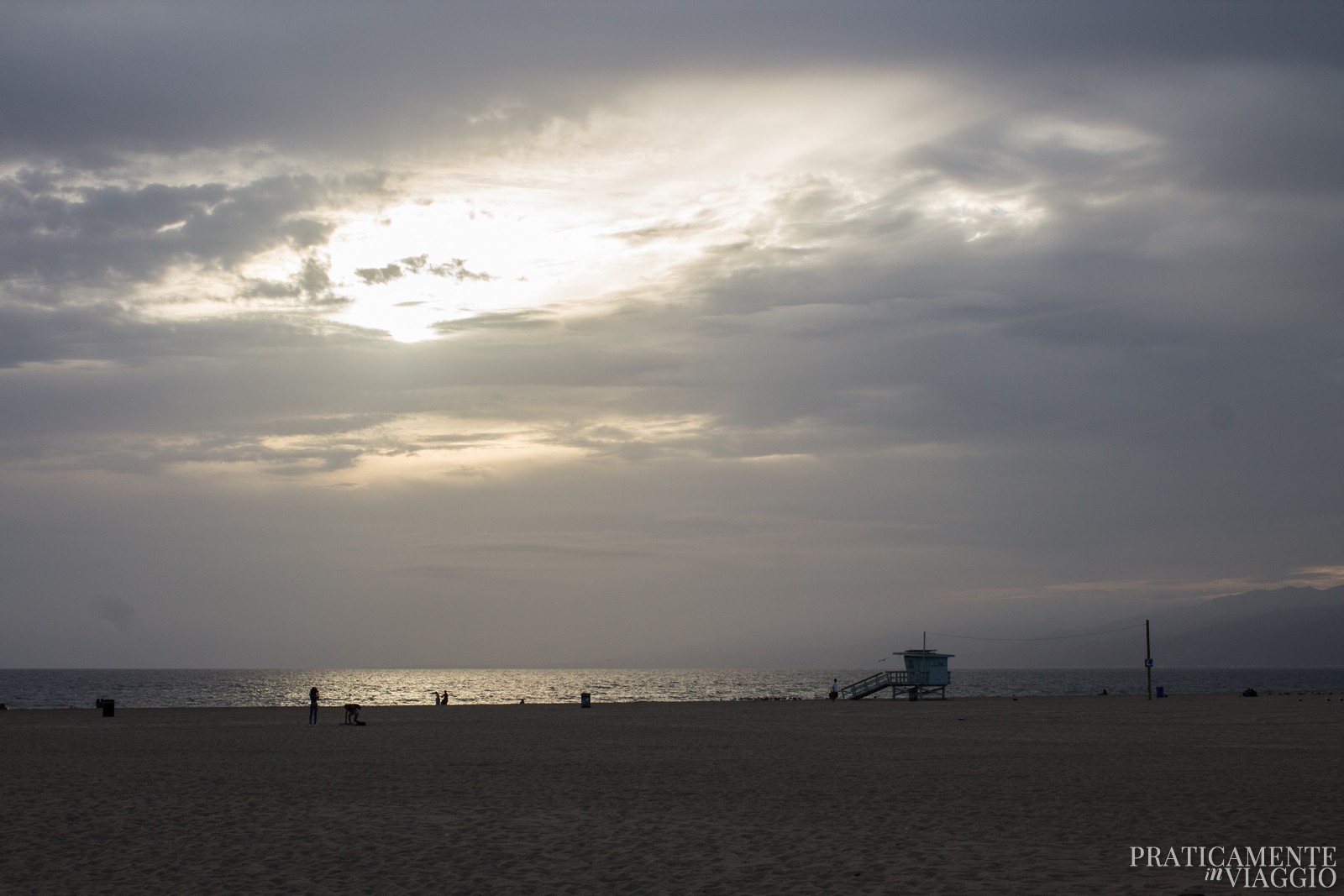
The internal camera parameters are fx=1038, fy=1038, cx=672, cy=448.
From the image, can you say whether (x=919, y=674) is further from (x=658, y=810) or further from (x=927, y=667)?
(x=658, y=810)

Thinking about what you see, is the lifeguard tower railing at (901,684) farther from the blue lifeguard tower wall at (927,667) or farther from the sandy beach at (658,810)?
the sandy beach at (658,810)

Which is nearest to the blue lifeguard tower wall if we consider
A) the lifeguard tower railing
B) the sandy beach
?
the lifeguard tower railing

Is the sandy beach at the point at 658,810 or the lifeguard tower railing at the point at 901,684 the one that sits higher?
the sandy beach at the point at 658,810

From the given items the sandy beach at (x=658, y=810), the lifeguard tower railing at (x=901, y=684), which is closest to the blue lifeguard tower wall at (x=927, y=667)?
the lifeguard tower railing at (x=901, y=684)

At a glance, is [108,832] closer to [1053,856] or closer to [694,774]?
[694,774]

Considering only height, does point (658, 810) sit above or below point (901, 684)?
above

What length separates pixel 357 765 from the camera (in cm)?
2431

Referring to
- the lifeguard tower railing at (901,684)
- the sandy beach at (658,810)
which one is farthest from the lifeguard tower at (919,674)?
the sandy beach at (658,810)

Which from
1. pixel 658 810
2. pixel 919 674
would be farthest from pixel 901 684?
pixel 658 810

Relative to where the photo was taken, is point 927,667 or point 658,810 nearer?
point 658,810

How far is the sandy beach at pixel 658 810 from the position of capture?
38.7ft

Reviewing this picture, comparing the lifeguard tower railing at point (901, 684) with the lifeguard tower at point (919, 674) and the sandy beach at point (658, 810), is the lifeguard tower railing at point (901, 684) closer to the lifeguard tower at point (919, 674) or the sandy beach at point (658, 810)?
the lifeguard tower at point (919, 674)

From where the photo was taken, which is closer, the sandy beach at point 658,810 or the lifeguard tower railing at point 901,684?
the sandy beach at point 658,810

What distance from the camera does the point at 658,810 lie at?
16906 millimetres
